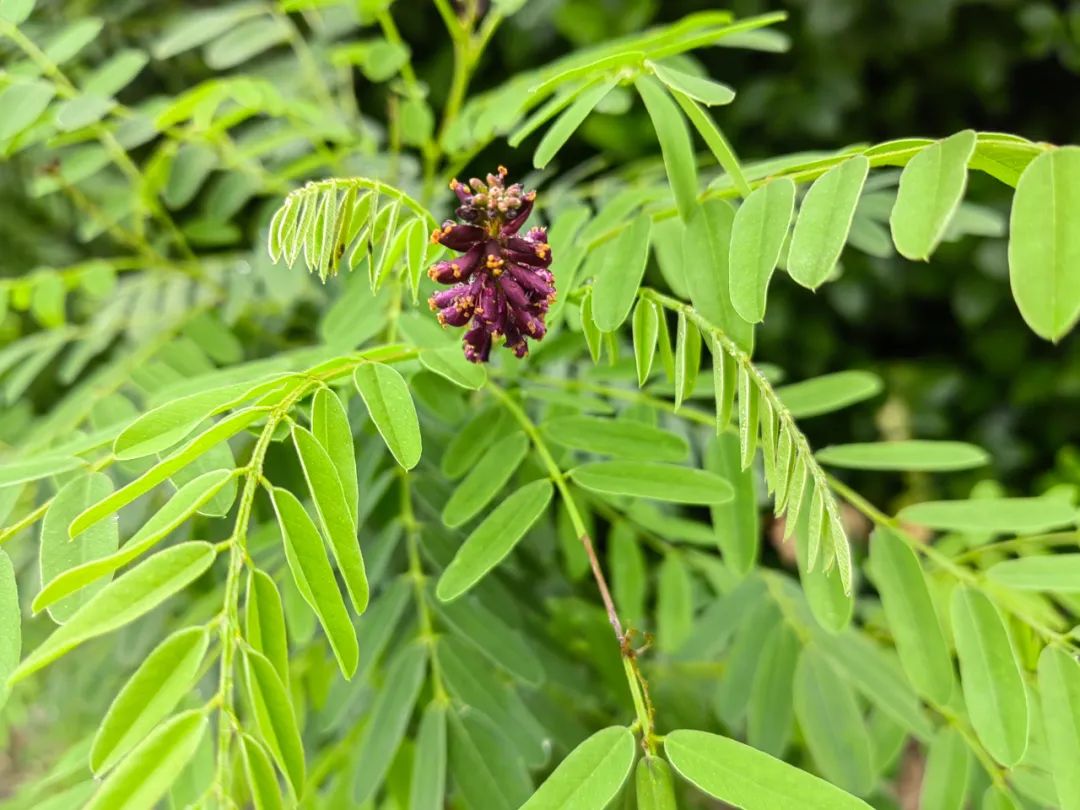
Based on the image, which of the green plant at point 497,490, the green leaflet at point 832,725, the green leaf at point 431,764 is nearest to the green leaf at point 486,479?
the green plant at point 497,490

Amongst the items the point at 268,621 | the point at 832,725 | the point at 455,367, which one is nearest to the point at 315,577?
the point at 268,621

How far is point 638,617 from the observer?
2.06ft

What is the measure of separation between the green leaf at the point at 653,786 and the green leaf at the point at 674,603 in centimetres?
35

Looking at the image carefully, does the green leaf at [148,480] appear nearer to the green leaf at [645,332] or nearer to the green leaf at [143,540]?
the green leaf at [143,540]

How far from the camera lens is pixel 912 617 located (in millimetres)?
445

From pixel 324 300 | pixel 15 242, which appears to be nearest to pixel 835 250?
pixel 324 300

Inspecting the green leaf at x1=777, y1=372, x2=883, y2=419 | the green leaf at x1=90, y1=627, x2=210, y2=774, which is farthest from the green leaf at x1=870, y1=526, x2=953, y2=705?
the green leaf at x1=90, y1=627, x2=210, y2=774

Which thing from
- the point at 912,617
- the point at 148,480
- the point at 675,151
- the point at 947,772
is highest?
the point at 675,151

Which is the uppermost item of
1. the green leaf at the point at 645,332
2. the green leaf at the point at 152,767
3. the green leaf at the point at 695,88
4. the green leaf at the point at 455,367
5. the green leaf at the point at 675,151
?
the green leaf at the point at 695,88

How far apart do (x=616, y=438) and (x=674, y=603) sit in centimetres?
26

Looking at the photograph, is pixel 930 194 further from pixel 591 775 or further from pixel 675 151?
pixel 591 775

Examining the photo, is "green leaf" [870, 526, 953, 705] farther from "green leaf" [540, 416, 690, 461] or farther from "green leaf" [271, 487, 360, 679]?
"green leaf" [271, 487, 360, 679]

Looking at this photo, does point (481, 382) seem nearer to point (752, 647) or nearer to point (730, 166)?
point (730, 166)

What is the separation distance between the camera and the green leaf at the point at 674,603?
2.21 feet
